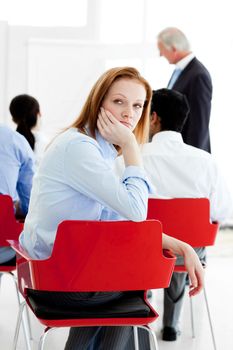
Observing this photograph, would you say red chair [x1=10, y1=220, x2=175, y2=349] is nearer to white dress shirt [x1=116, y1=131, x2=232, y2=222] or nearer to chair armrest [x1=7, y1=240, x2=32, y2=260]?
chair armrest [x1=7, y1=240, x2=32, y2=260]

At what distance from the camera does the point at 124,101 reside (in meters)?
2.51

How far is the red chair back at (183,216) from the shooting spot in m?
3.31

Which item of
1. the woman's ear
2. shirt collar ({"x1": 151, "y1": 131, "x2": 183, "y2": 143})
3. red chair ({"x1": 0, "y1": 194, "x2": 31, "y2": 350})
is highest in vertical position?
the woman's ear

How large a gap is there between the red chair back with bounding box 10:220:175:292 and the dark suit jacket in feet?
9.80

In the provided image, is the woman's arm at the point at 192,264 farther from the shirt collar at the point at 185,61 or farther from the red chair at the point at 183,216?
the shirt collar at the point at 185,61

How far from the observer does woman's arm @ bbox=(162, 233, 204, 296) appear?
2.36m

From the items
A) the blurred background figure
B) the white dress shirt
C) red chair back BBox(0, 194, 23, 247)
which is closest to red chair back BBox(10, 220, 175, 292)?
red chair back BBox(0, 194, 23, 247)

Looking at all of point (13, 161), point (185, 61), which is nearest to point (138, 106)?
point (13, 161)

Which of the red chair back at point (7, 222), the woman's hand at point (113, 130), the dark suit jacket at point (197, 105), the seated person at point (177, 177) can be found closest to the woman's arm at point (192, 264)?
the woman's hand at point (113, 130)

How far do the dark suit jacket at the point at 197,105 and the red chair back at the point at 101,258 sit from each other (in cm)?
299

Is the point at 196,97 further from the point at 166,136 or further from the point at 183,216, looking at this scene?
the point at 183,216

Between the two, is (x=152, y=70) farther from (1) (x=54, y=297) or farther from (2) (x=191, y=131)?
(1) (x=54, y=297)

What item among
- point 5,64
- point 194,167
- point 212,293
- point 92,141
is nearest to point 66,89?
point 5,64

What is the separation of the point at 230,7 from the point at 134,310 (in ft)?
18.9
